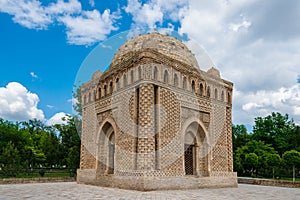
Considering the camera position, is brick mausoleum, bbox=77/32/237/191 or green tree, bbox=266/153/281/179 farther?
green tree, bbox=266/153/281/179

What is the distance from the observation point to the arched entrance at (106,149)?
1328 cm

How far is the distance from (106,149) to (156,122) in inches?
150

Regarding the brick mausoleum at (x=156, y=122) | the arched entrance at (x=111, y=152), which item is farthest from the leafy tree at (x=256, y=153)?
the arched entrance at (x=111, y=152)

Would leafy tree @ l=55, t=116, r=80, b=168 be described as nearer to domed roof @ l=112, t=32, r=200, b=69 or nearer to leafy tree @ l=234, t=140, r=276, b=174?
domed roof @ l=112, t=32, r=200, b=69

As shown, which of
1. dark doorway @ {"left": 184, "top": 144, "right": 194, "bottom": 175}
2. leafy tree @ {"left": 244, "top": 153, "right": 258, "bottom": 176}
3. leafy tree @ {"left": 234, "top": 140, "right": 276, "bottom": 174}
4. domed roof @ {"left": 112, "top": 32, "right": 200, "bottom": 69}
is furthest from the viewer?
leafy tree @ {"left": 234, "top": 140, "right": 276, "bottom": 174}

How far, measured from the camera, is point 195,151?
12.8 meters

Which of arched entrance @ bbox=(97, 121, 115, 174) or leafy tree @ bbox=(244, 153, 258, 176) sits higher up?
arched entrance @ bbox=(97, 121, 115, 174)

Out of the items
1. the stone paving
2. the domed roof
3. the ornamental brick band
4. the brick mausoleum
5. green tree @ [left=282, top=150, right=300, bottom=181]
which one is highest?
the domed roof

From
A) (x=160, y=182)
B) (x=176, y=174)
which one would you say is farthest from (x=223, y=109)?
(x=160, y=182)

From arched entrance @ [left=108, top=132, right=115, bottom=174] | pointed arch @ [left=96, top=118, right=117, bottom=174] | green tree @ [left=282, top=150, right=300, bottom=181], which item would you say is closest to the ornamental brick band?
pointed arch @ [left=96, top=118, right=117, bottom=174]

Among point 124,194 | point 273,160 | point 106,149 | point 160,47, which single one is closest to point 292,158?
point 273,160

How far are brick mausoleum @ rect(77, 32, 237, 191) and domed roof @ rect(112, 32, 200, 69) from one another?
0.22 ft

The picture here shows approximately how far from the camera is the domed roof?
→ 13930 mm

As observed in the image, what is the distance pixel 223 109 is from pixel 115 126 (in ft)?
18.5
